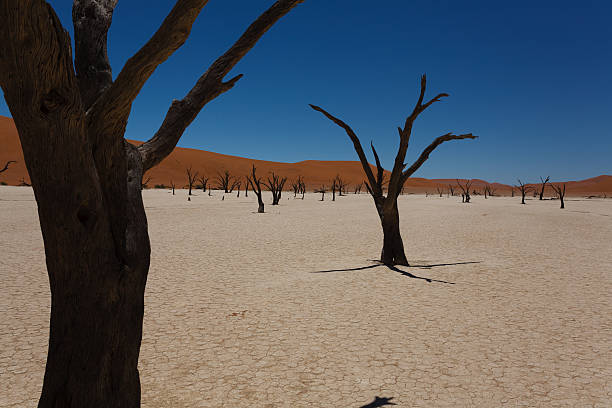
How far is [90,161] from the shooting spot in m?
2.08

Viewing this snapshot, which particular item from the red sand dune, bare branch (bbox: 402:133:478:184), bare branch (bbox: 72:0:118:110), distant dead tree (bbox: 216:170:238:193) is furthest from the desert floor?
the red sand dune

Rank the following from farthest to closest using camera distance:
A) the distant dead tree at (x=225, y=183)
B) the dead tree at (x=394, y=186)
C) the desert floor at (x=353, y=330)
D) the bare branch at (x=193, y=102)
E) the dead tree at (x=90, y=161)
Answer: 1. the distant dead tree at (x=225, y=183)
2. the dead tree at (x=394, y=186)
3. the desert floor at (x=353, y=330)
4. the bare branch at (x=193, y=102)
5. the dead tree at (x=90, y=161)

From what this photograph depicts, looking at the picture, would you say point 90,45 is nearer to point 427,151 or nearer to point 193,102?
point 193,102

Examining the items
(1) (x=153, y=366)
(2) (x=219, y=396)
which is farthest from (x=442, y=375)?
(1) (x=153, y=366)

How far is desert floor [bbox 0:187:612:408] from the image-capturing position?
3.60m

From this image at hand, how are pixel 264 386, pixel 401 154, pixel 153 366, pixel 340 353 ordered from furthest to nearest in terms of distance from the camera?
pixel 401 154, pixel 340 353, pixel 153 366, pixel 264 386

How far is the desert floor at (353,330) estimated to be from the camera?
3602 millimetres

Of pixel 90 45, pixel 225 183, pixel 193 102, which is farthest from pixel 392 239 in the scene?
pixel 225 183

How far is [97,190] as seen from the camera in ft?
7.08

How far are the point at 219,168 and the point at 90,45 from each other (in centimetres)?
10989

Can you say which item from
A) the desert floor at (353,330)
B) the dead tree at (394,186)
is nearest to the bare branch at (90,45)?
the desert floor at (353,330)

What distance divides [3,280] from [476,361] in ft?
28.6

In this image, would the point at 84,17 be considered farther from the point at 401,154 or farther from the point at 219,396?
the point at 401,154

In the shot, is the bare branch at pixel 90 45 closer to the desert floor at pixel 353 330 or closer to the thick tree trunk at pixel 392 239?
the desert floor at pixel 353 330
